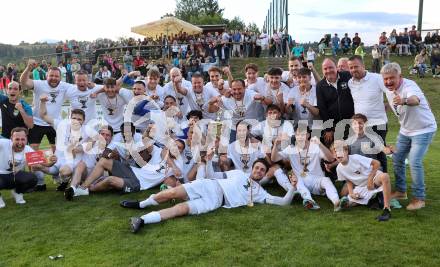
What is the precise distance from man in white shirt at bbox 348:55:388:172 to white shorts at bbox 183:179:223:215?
250cm

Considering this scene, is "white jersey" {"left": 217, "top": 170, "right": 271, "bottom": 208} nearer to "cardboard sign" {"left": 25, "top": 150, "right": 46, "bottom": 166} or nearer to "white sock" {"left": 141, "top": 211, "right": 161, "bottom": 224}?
"white sock" {"left": 141, "top": 211, "right": 161, "bottom": 224}

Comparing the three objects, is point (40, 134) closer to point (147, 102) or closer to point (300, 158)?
point (147, 102)

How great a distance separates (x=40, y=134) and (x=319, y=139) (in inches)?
202

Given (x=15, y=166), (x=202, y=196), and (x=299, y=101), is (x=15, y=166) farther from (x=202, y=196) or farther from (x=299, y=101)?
(x=299, y=101)

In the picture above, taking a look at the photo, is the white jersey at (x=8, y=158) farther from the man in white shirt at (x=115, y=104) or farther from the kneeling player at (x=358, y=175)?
the kneeling player at (x=358, y=175)

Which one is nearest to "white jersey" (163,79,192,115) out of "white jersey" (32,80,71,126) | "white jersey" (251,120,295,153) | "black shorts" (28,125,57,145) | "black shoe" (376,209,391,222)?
"white jersey" (251,120,295,153)

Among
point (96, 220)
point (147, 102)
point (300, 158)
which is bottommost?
point (96, 220)

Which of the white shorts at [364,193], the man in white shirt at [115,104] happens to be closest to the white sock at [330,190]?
the white shorts at [364,193]

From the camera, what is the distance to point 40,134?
8336 mm

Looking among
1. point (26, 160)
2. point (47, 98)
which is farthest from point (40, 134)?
point (26, 160)

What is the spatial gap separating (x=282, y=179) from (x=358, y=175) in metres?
1.21

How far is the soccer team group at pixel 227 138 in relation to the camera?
6.20 m

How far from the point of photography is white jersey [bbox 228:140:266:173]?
7.48 meters

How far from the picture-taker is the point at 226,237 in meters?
5.29
